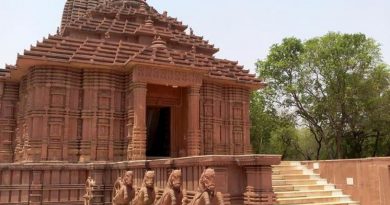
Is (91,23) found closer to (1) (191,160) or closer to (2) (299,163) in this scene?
(2) (299,163)

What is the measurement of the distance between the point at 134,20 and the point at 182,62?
18.6 feet

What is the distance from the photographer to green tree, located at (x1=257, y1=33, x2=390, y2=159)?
2850 centimetres

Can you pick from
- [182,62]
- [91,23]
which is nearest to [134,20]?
[91,23]

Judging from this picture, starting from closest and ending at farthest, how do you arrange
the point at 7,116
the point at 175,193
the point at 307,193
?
1. the point at 175,193
2. the point at 307,193
3. the point at 7,116

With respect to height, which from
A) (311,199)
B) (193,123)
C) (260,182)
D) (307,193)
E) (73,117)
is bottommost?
(311,199)

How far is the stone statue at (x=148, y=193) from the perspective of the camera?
7293mm

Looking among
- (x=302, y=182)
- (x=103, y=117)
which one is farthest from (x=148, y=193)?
(x=302, y=182)

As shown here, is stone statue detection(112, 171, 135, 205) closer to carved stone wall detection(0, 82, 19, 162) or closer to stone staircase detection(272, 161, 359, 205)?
stone staircase detection(272, 161, 359, 205)

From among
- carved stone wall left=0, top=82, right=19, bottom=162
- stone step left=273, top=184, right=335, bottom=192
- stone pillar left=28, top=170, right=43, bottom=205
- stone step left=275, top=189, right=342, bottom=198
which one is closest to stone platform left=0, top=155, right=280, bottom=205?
stone pillar left=28, top=170, right=43, bottom=205

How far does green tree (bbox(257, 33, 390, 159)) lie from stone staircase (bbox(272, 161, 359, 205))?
1673 cm

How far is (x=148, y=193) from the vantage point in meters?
7.35

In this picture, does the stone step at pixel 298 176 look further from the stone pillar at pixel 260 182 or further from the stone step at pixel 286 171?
the stone pillar at pixel 260 182

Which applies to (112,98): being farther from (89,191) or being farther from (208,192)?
(208,192)

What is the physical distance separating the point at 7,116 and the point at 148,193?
38.2 ft
